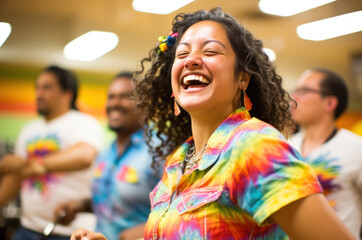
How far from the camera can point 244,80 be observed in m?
1.36

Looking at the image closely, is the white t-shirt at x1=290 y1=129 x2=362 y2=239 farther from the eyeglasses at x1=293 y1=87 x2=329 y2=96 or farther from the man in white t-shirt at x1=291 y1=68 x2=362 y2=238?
the eyeglasses at x1=293 y1=87 x2=329 y2=96

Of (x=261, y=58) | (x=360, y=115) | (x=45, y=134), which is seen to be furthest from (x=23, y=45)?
(x=360, y=115)

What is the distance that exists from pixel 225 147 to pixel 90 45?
255 inches

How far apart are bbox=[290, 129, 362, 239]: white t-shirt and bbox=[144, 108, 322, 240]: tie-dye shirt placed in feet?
4.85

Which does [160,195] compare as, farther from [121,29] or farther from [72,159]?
[121,29]

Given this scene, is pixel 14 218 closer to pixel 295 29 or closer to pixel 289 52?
pixel 295 29

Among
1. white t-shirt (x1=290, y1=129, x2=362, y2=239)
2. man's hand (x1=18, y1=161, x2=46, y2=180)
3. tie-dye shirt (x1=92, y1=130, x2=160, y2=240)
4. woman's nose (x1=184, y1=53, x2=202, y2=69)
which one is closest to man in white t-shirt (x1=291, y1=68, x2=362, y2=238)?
white t-shirt (x1=290, y1=129, x2=362, y2=239)

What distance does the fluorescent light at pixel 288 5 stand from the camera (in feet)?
15.9

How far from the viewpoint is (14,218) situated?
16.2 feet

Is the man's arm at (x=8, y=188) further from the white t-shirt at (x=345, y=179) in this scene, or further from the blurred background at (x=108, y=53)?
the blurred background at (x=108, y=53)

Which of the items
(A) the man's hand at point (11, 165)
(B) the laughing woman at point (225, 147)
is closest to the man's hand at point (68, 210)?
(A) the man's hand at point (11, 165)

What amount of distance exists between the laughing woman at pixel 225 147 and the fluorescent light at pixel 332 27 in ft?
15.2

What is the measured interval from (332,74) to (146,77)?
6.08ft

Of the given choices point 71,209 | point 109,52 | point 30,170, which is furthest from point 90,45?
point 71,209
